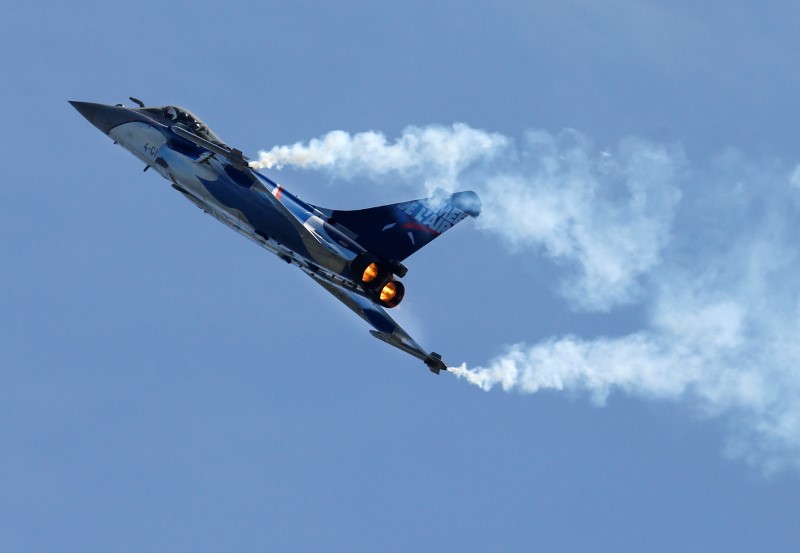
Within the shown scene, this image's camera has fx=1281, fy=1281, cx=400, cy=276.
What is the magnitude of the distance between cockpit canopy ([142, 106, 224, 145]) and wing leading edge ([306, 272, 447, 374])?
450 cm

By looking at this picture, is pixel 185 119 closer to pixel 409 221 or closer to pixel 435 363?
pixel 409 221

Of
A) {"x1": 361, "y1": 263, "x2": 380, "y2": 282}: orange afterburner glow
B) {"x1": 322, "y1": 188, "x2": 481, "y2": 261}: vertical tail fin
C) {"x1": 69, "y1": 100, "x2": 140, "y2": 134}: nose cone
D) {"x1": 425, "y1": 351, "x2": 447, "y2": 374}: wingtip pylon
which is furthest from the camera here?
{"x1": 69, "y1": 100, "x2": 140, "y2": 134}: nose cone

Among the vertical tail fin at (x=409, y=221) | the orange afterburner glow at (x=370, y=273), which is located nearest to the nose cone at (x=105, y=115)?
the vertical tail fin at (x=409, y=221)

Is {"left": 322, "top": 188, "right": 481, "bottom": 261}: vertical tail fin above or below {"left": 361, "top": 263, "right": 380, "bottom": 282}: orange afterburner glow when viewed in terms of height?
above

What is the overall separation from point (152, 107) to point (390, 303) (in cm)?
877

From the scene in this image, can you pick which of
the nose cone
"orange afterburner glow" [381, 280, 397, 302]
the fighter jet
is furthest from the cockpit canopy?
"orange afterburner glow" [381, 280, 397, 302]

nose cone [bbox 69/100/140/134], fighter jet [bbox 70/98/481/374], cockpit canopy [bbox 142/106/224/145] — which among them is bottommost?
fighter jet [bbox 70/98/481/374]

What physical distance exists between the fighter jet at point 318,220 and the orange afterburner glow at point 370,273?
0.02 metres

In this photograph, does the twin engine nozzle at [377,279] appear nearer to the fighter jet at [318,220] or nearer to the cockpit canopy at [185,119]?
the fighter jet at [318,220]

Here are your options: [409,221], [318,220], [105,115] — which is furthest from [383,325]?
[105,115]

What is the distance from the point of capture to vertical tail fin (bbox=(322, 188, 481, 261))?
92.4 feet

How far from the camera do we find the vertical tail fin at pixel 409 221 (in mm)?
28156

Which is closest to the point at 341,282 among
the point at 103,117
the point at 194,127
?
the point at 194,127

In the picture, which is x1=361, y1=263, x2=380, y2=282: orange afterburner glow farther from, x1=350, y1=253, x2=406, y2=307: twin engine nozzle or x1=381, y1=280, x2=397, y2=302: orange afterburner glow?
x1=381, y1=280, x2=397, y2=302: orange afterburner glow
